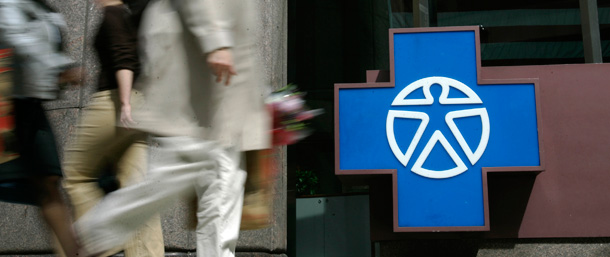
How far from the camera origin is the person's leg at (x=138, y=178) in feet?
11.3

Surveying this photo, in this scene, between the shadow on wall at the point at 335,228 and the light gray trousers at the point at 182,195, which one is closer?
the light gray trousers at the point at 182,195

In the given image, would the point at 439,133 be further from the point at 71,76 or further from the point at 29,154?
the point at 29,154

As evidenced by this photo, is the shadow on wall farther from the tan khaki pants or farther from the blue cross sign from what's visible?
the tan khaki pants

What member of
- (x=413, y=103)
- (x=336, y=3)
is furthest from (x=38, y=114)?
(x=336, y=3)

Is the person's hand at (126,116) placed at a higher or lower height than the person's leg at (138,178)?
higher

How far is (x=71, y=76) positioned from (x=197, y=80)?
90cm

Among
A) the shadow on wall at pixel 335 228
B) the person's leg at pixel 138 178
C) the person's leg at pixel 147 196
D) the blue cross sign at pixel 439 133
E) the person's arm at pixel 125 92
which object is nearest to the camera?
the person's leg at pixel 147 196

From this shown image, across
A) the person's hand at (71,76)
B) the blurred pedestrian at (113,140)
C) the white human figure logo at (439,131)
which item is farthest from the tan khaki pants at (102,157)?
the white human figure logo at (439,131)

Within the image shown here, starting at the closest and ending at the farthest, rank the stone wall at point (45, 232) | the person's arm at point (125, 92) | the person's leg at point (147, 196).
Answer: the person's leg at point (147, 196) → the person's arm at point (125, 92) → the stone wall at point (45, 232)

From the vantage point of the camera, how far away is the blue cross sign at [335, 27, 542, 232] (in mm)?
5633

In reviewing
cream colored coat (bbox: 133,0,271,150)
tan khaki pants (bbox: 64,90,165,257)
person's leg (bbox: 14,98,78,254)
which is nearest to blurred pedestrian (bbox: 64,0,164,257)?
tan khaki pants (bbox: 64,90,165,257)

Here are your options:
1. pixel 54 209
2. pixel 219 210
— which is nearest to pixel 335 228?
pixel 54 209

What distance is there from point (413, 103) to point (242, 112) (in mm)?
3032

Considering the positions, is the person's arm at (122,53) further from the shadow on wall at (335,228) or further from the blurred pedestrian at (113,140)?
the shadow on wall at (335,228)
